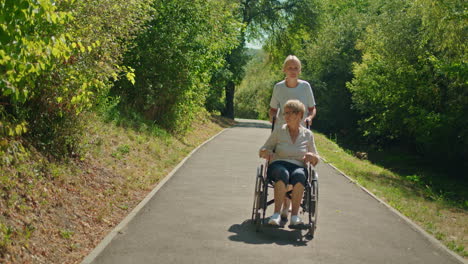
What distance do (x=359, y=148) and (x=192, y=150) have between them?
824 inches

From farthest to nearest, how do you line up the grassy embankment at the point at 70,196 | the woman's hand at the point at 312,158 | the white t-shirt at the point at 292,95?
the white t-shirt at the point at 292,95 → the woman's hand at the point at 312,158 → the grassy embankment at the point at 70,196

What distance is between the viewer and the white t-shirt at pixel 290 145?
6762 mm

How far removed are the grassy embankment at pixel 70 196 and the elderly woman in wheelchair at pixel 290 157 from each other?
2.20 metres

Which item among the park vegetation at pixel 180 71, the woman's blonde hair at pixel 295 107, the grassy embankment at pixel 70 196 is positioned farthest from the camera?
the woman's blonde hair at pixel 295 107

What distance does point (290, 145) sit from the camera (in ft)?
22.3

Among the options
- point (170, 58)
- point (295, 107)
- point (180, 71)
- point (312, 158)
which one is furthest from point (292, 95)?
point (180, 71)

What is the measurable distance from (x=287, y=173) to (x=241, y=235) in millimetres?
949

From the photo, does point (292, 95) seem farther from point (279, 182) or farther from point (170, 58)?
point (170, 58)

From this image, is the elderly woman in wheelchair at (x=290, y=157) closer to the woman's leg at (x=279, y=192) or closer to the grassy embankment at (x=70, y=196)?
the woman's leg at (x=279, y=192)

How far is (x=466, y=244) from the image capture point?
23.8 ft

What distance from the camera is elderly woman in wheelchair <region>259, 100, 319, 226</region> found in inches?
255

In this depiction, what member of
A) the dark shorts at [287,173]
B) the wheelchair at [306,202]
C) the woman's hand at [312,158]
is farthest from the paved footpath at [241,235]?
the woman's hand at [312,158]

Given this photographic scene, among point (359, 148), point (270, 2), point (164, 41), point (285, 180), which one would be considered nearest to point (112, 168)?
point (285, 180)

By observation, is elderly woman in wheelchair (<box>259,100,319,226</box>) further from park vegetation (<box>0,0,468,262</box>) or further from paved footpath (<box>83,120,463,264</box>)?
park vegetation (<box>0,0,468,262</box>)
